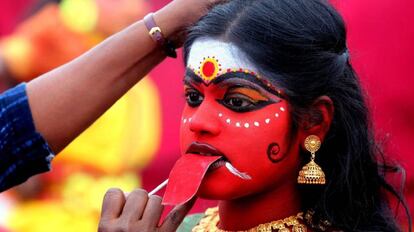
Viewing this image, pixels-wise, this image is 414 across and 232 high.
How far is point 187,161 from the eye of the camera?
2.82 metres

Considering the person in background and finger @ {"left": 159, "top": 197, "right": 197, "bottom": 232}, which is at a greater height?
the person in background

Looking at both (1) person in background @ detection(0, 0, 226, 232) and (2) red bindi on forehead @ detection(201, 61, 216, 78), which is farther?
(1) person in background @ detection(0, 0, 226, 232)

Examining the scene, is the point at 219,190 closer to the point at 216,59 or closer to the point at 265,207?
the point at 265,207

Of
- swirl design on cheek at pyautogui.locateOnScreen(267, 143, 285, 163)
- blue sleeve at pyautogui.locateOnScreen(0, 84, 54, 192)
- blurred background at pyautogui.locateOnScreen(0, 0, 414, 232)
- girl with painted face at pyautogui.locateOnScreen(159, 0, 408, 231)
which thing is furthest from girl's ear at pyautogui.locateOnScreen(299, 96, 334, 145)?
blurred background at pyautogui.locateOnScreen(0, 0, 414, 232)

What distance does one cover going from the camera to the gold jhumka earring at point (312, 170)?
2.88 meters

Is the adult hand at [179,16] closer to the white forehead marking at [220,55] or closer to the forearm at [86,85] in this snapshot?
the forearm at [86,85]

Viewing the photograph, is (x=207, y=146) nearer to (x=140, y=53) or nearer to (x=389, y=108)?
(x=140, y=53)

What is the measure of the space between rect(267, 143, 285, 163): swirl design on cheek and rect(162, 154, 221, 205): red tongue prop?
153 mm

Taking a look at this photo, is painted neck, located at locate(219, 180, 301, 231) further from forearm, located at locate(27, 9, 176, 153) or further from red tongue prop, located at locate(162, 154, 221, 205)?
forearm, located at locate(27, 9, 176, 153)

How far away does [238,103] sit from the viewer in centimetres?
282

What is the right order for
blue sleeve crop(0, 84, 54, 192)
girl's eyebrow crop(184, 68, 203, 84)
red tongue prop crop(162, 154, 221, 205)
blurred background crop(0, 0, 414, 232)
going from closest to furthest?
red tongue prop crop(162, 154, 221, 205), girl's eyebrow crop(184, 68, 203, 84), blue sleeve crop(0, 84, 54, 192), blurred background crop(0, 0, 414, 232)

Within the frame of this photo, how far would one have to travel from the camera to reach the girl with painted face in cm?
279

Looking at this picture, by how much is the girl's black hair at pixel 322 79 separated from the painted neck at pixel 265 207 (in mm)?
53

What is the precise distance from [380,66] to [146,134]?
246cm
